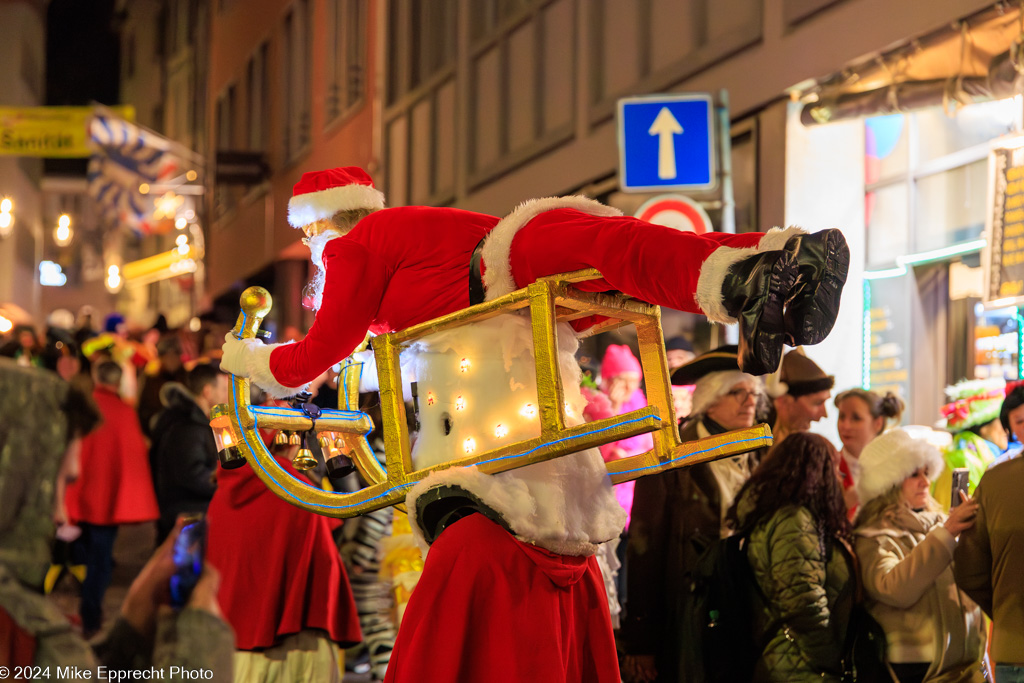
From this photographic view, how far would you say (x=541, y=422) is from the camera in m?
3.33

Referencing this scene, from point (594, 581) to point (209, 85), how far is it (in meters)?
27.4

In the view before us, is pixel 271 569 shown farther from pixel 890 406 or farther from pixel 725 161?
pixel 725 161

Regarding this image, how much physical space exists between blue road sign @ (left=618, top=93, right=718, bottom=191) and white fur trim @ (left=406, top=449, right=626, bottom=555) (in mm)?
3960

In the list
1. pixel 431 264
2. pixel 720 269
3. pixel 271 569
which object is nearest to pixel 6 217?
pixel 271 569

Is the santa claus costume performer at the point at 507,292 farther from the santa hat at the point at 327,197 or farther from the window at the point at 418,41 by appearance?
the window at the point at 418,41

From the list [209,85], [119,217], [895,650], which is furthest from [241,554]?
[209,85]

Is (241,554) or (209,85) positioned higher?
(209,85)

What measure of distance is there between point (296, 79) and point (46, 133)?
5.95 metres

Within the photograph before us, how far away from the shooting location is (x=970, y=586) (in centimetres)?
448

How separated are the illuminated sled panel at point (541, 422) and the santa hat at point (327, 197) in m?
0.32

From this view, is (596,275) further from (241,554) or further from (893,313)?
(893,313)

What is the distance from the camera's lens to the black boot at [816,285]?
9.23ft

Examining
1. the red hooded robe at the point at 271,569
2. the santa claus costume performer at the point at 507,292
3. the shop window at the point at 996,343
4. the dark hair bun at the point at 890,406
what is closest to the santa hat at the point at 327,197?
the santa claus costume performer at the point at 507,292

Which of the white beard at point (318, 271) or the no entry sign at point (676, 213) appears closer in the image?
the white beard at point (318, 271)
